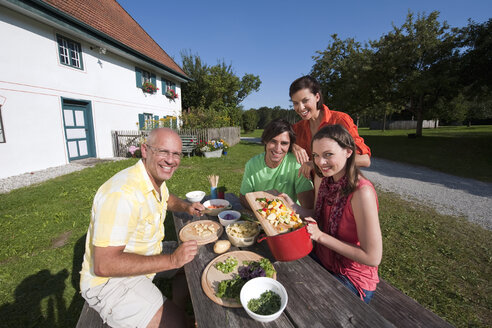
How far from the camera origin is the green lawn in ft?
8.48

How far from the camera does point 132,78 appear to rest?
1255cm

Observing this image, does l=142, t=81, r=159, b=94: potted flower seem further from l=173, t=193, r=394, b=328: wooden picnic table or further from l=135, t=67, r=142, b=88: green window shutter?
l=173, t=193, r=394, b=328: wooden picnic table

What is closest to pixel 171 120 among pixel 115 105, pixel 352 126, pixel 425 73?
pixel 115 105

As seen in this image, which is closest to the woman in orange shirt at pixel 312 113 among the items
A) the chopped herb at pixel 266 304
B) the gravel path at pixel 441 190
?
the chopped herb at pixel 266 304

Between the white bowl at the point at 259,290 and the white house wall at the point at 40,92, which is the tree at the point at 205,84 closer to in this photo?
the white house wall at the point at 40,92

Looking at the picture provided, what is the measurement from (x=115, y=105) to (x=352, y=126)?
12154 millimetres

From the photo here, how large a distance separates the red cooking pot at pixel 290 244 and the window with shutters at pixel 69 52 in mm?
11247

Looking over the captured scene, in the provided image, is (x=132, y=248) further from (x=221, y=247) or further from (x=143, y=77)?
(x=143, y=77)

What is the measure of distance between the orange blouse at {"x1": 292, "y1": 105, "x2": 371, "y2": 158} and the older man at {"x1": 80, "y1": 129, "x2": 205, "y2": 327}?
6.09 ft

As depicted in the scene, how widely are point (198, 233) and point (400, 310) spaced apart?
185 centimetres

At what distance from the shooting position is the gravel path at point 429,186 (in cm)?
507

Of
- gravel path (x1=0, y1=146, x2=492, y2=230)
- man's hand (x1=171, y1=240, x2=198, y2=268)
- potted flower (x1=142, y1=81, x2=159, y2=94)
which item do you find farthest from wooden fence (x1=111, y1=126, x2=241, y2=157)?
man's hand (x1=171, y1=240, x2=198, y2=268)

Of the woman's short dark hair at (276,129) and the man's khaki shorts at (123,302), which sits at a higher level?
the woman's short dark hair at (276,129)

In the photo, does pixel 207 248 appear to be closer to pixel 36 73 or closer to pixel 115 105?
pixel 36 73
